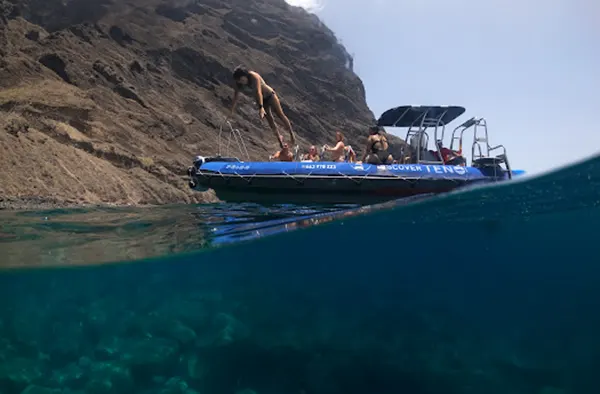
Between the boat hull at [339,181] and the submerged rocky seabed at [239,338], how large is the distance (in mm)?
2063

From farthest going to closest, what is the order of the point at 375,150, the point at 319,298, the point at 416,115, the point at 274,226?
the point at 416,115, the point at 319,298, the point at 375,150, the point at 274,226

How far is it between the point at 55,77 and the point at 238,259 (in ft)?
95.4

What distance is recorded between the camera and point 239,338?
32.4 feet

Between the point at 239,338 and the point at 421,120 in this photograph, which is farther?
the point at 421,120

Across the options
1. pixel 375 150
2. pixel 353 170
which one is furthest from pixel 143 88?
pixel 353 170

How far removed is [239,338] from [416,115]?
28.9 feet

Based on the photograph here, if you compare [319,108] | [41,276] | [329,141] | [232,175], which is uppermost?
[319,108]

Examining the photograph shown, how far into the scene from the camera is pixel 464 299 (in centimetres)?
1389

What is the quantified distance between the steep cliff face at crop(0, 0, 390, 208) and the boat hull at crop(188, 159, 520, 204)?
11.9 m

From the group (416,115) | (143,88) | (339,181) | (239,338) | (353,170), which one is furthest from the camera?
(143,88)

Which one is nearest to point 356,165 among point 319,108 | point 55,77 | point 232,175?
point 232,175

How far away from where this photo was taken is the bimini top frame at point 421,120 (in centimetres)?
1445

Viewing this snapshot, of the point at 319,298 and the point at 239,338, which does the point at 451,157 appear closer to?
the point at 319,298

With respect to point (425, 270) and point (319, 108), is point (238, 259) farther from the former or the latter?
point (319, 108)
